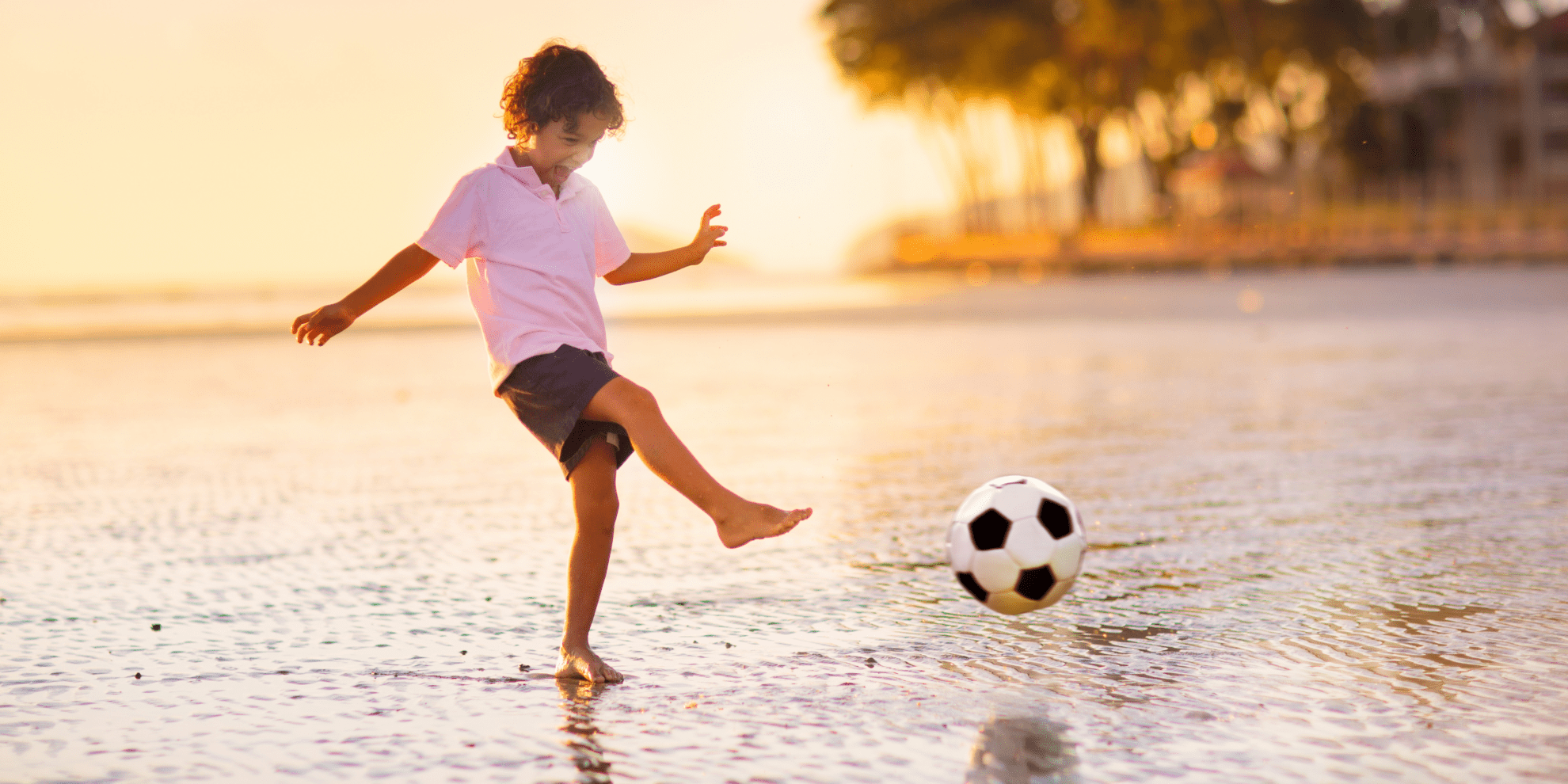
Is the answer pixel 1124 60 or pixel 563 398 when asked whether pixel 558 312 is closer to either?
pixel 563 398

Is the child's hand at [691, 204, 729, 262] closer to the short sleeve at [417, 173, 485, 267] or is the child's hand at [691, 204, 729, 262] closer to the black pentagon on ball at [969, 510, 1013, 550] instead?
the short sleeve at [417, 173, 485, 267]

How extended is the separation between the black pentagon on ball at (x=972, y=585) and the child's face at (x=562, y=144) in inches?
57.6

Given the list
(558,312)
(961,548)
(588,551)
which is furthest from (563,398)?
(961,548)

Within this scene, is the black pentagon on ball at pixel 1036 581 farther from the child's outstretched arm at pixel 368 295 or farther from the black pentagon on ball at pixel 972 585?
the child's outstretched arm at pixel 368 295

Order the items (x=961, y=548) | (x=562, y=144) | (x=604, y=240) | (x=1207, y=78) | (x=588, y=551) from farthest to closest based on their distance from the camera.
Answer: (x=1207, y=78), (x=961, y=548), (x=604, y=240), (x=588, y=551), (x=562, y=144)

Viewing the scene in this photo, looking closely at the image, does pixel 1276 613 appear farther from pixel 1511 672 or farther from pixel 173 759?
pixel 173 759

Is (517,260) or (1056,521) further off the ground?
(517,260)

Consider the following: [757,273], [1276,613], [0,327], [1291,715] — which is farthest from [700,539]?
[757,273]

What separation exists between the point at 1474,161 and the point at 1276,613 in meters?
62.8

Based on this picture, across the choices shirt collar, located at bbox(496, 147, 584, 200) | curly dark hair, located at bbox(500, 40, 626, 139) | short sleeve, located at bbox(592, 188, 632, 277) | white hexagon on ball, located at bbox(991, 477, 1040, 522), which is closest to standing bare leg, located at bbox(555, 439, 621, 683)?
short sleeve, located at bbox(592, 188, 632, 277)

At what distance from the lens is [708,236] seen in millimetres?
5027

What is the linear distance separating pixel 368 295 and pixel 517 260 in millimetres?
365

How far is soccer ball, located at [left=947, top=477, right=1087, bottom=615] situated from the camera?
4.86 meters

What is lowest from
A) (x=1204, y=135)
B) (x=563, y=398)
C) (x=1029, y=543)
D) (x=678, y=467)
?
(x=1029, y=543)
